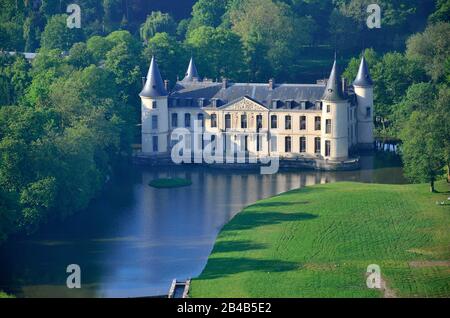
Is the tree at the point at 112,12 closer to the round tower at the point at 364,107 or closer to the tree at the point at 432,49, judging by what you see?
the tree at the point at 432,49

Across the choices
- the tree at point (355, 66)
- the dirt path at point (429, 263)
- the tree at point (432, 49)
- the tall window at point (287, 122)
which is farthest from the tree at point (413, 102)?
the dirt path at point (429, 263)

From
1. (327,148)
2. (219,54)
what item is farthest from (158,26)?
(327,148)

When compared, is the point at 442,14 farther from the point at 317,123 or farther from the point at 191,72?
the point at 317,123

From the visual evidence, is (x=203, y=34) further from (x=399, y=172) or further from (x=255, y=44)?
(x=399, y=172)

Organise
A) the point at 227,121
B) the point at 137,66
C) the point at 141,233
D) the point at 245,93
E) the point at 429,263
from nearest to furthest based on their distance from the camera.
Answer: the point at 429,263 → the point at 141,233 → the point at 227,121 → the point at 245,93 → the point at 137,66

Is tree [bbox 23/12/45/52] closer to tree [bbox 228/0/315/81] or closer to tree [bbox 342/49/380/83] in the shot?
tree [bbox 228/0/315/81]

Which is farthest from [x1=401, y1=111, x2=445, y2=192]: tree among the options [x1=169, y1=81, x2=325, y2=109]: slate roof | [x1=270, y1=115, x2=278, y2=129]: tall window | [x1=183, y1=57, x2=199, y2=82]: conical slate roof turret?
[x1=183, y1=57, x2=199, y2=82]: conical slate roof turret
